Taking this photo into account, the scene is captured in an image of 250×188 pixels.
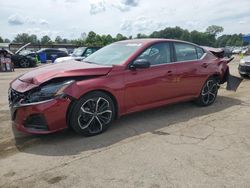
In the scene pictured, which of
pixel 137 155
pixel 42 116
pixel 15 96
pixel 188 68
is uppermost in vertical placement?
pixel 188 68

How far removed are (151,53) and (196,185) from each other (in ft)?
9.28

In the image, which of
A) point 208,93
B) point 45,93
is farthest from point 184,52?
→ point 45,93

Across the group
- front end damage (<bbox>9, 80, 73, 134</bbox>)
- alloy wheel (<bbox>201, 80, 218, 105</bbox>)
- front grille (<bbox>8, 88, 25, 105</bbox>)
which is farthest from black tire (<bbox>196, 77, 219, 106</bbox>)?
front grille (<bbox>8, 88, 25, 105</bbox>)

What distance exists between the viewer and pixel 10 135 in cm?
451

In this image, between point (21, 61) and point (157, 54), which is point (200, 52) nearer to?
point (157, 54)

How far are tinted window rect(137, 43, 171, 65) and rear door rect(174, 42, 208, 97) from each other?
240mm

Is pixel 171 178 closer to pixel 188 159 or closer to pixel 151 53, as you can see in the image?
pixel 188 159

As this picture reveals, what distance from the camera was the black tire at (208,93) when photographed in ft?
20.7

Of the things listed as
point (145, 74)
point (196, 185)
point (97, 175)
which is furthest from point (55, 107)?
point (196, 185)

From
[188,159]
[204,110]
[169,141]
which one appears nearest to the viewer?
[188,159]

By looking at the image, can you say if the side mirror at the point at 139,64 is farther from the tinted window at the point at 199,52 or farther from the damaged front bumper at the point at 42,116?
the tinted window at the point at 199,52

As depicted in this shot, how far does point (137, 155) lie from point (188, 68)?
8.81 feet

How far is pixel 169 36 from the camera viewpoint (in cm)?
3856

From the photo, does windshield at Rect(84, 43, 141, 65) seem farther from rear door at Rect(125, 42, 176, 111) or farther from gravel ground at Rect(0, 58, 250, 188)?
gravel ground at Rect(0, 58, 250, 188)
